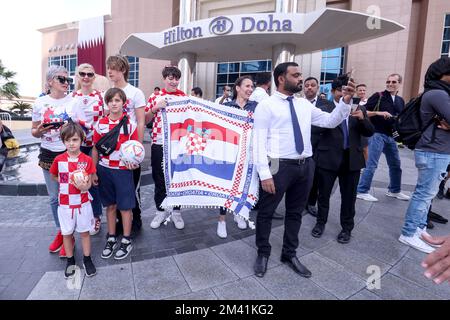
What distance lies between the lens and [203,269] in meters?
A: 2.70

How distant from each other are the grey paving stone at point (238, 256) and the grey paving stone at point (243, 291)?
0.43 ft

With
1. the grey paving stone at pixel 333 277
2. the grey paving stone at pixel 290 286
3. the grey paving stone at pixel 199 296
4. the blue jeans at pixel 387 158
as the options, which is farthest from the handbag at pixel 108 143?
the blue jeans at pixel 387 158

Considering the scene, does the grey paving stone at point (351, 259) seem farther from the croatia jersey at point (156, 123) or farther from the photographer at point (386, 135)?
the croatia jersey at point (156, 123)

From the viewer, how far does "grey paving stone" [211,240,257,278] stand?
2715 mm

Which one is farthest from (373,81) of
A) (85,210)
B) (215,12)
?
(85,210)

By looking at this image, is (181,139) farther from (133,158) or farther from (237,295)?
(237,295)

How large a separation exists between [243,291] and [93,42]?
3136 centimetres

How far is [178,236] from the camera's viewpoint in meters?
3.46

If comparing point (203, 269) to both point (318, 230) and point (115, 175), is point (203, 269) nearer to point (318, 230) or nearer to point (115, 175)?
point (115, 175)

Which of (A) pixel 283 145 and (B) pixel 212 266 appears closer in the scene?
(A) pixel 283 145

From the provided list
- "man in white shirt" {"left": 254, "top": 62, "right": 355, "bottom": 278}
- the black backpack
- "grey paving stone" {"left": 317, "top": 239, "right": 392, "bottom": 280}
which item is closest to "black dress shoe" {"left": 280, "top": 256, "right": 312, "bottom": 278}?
"man in white shirt" {"left": 254, "top": 62, "right": 355, "bottom": 278}

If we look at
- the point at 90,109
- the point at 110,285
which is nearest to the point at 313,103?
the point at 90,109
